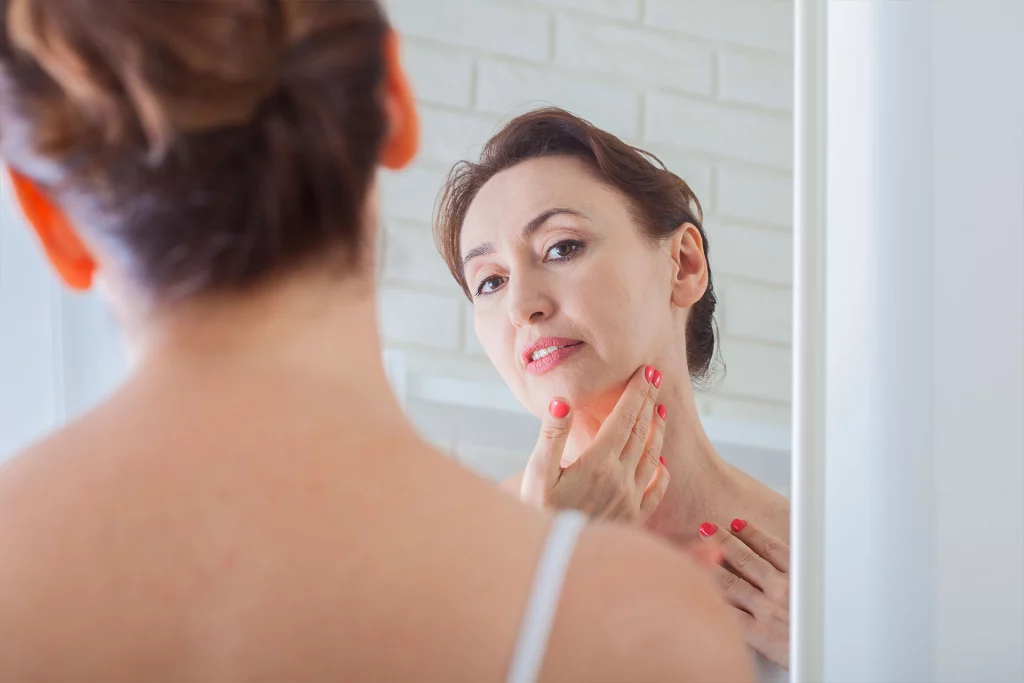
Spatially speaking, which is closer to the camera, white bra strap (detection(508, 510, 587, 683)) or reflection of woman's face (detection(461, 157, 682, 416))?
white bra strap (detection(508, 510, 587, 683))

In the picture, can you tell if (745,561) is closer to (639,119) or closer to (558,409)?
(558,409)

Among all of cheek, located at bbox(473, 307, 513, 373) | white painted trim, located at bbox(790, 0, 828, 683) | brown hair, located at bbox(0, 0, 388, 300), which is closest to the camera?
brown hair, located at bbox(0, 0, 388, 300)

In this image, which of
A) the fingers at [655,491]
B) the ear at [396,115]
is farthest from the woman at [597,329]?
the ear at [396,115]

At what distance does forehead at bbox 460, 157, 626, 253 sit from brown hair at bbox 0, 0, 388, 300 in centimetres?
45

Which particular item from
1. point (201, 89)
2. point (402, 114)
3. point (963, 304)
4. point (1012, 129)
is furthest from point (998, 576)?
point (201, 89)

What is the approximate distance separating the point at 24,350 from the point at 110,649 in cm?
59

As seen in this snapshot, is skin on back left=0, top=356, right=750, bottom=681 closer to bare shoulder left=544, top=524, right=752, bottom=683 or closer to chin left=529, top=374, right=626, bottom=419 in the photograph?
bare shoulder left=544, top=524, right=752, bottom=683

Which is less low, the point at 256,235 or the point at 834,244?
the point at 834,244

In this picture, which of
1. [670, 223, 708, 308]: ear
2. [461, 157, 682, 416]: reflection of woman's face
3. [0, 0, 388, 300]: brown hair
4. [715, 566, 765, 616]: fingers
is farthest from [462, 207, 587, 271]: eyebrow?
[0, 0, 388, 300]: brown hair

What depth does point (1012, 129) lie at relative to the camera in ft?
3.48

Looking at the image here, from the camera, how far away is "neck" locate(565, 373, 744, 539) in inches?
40.9

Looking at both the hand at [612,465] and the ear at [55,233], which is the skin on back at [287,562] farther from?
the hand at [612,465]

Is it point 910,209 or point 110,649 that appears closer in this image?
point 110,649

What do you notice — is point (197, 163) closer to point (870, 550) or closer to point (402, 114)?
point (402, 114)
